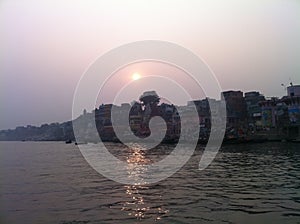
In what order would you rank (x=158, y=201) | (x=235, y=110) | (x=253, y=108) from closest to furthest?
(x=158, y=201) → (x=253, y=108) → (x=235, y=110)

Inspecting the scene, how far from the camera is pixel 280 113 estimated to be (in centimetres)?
4231

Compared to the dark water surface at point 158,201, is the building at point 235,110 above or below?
above

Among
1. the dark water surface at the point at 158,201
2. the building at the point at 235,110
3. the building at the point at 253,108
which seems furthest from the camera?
the building at the point at 235,110

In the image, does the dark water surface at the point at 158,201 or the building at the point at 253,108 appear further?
the building at the point at 253,108

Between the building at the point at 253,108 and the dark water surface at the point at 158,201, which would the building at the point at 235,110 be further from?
the dark water surface at the point at 158,201

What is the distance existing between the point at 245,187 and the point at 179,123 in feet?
150

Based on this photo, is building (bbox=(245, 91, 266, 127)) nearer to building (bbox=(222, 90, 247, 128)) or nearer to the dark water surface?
building (bbox=(222, 90, 247, 128))

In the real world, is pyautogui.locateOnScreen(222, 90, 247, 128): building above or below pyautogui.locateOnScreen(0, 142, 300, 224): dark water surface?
above

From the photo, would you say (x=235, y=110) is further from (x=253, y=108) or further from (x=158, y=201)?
(x=158, y=201)

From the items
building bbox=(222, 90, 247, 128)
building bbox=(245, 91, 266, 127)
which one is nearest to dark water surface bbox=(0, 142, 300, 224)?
building bbox=(245, 91, 266, 127)

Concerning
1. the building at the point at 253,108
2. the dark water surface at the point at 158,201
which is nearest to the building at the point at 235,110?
the building at the point at 253,108

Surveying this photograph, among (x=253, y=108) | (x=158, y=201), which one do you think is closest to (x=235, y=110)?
(x=253, y=108)

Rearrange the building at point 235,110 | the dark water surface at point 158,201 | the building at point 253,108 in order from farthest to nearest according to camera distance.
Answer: the building at point 235,110 < the building at point 253,108 < the dark water surface at point 158,201

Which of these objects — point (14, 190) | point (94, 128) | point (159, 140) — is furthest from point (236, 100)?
point (14, 190)
